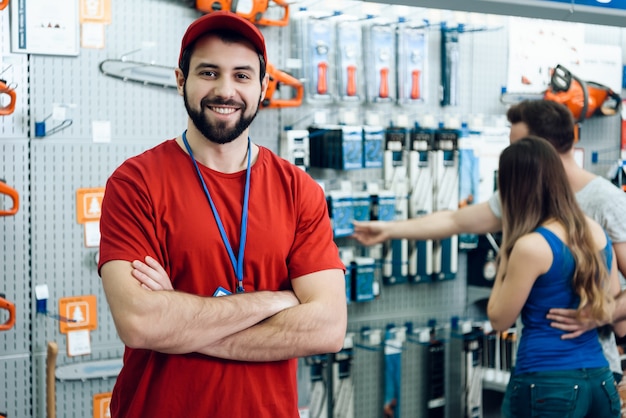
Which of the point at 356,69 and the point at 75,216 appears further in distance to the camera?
the point at 356,69

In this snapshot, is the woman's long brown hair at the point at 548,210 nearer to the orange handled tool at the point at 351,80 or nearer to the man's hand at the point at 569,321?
the man's hand at the point at 569,321

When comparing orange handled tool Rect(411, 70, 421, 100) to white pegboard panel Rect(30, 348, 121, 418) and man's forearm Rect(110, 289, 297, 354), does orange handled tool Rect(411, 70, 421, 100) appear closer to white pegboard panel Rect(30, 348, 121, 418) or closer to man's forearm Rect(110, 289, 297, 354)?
white pegboard panel Rect(30, 348, 121, 418)

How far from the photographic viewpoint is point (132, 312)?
2041 millimetres

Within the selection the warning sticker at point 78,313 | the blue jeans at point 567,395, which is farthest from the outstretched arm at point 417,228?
the warning sticker at point 78,313

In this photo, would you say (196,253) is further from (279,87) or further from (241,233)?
(279,87)

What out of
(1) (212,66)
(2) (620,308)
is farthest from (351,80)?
(1) (212,66)

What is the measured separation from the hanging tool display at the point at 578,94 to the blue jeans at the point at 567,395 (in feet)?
8.62

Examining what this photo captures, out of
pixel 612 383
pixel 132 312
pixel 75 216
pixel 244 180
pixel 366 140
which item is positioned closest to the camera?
pixel 132 312

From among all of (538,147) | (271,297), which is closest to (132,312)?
(271,297)

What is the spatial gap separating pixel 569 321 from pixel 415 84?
2.26 meters

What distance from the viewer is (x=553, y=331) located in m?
2.86

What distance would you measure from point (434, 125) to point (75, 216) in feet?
6.98

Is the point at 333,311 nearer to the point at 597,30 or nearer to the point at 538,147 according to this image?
the point at 538,147

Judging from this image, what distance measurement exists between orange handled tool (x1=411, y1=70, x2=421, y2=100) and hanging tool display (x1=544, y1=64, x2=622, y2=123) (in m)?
0.91
